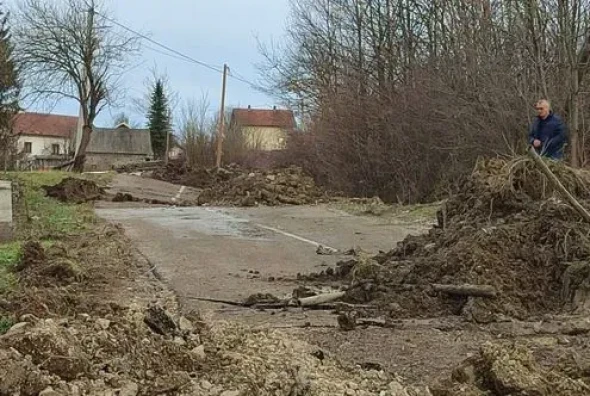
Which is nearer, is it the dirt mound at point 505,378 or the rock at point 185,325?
the dirt mound at point 505,378

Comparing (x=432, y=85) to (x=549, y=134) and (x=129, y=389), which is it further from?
(x=129, y=389)

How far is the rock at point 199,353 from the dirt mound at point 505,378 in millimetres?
1339

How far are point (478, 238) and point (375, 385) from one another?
3433 millimetres

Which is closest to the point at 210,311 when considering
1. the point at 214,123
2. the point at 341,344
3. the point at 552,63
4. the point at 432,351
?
the point at 341,344

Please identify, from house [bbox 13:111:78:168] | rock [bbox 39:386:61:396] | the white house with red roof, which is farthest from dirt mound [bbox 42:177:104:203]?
the white house with red roof

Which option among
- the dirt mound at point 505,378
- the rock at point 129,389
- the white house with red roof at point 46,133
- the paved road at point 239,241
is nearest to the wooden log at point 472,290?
the paved road at point 239,241

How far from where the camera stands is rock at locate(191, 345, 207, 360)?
4434 millimetres

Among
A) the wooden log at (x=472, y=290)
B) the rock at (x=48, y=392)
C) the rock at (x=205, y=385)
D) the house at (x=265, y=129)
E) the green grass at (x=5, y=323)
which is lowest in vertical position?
the rock at (x=205, y=385)

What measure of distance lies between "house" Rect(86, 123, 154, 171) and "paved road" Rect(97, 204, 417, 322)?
56574 millimetres

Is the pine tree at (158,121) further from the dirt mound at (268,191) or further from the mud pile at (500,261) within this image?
the mud pile at (500,261)

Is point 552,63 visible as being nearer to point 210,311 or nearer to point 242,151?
point 210,311

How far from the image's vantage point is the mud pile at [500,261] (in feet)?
21.9

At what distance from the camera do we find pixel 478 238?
7.51 metres

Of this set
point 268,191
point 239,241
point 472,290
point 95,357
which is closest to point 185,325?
point 95,357
